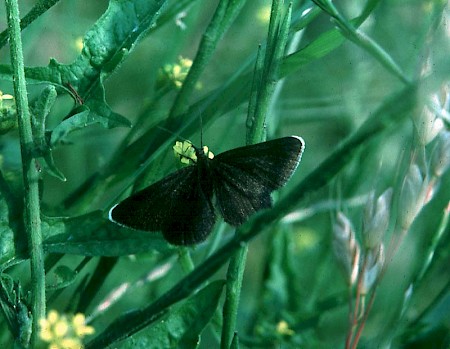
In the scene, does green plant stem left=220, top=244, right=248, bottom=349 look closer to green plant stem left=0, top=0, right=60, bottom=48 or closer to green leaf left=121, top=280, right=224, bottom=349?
green leaf left=121, top=280, right=224, bottom=349

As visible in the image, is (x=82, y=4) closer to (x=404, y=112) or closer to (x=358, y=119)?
(x=358, y=119)

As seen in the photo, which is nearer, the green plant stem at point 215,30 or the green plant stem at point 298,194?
the green plant stem at point 298,194

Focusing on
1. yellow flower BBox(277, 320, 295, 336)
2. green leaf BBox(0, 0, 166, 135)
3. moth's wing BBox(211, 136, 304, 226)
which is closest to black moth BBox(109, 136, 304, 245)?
moth's wing BBox(211, 136, 304, 226)

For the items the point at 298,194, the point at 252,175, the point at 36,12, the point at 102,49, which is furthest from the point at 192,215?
the point at 298,194

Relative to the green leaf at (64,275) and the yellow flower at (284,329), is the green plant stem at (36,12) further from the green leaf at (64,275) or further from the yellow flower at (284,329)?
the yellow flower at (284,329)

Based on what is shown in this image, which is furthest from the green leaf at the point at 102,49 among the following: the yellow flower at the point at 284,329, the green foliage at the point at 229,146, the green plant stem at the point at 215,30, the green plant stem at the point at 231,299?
the yellow flower at the point at 284,329

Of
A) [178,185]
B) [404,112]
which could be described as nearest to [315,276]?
[178,185]
